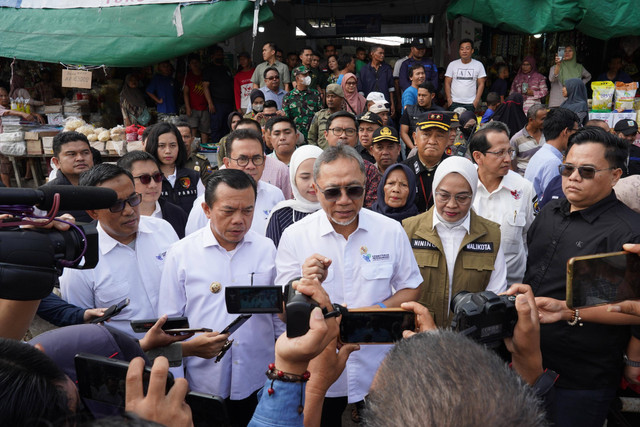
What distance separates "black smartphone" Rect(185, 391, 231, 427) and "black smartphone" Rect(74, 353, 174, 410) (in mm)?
84

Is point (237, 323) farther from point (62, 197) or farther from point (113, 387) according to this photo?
point (62, 197)

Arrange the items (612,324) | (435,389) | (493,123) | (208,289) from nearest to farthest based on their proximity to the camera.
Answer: (435,389)
(612,324)
(208,289)
(493,123)

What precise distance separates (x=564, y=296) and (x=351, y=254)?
44.6 inches

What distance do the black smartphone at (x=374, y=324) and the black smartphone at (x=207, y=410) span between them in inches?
22.0

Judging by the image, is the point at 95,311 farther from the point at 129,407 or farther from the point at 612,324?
the point at 612,324

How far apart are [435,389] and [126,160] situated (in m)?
3.10

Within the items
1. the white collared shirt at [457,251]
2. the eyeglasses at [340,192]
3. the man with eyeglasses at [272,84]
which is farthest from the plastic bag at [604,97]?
the eyeglasses at [340,192]

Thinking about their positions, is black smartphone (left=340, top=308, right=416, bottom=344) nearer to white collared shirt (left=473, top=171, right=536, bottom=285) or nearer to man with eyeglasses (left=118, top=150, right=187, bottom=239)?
white collared shirt (left=473, top=171, right=536, bottom=285)

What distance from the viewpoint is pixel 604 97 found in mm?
7184

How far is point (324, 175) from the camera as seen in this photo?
97.3 inches

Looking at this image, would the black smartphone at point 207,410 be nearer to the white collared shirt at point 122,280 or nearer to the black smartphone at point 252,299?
the black smartphone at point 252,299

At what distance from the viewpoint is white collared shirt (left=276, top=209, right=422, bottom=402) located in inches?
96.6

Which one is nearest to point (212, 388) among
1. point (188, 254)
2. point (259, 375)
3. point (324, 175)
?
point (259, 375)

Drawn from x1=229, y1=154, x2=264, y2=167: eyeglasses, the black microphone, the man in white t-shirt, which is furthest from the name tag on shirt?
the man in white t-shirt
